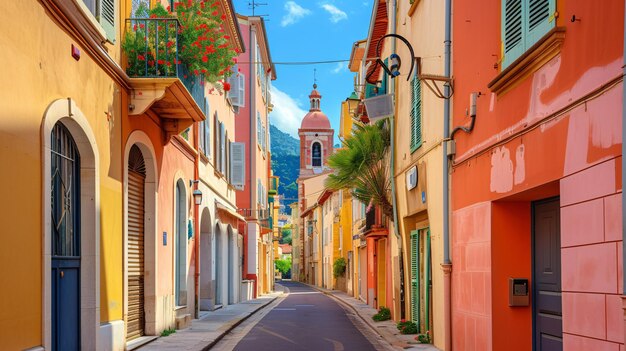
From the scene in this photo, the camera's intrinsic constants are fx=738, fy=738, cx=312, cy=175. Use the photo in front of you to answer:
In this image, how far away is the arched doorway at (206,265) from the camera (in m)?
23.0

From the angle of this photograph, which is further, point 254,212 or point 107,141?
point 254,212

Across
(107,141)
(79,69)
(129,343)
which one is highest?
(79,69)

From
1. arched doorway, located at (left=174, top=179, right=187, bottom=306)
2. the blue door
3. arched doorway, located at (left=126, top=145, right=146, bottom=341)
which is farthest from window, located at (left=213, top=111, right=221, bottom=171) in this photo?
the blue door

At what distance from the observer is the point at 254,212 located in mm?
37812

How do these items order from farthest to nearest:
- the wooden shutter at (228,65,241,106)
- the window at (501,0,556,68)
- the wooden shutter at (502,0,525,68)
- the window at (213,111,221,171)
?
the wooden shutter at (228,65,241,106)
the window at (213,111,221,171)
the wooden shutter at (502,0,525,68)
the window at (501,0,556,68)

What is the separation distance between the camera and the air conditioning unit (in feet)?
58.9

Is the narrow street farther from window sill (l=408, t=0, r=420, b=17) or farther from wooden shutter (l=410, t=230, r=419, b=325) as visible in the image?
window sill (l=408, t=0, r=420, b=17)

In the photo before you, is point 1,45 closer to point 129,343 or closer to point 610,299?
point 610,299

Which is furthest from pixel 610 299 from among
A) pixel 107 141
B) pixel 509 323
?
pixel 107 141

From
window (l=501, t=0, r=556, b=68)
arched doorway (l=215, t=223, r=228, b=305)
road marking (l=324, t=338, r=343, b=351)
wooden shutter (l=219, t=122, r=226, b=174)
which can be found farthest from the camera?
arched doorway (l=215, t=223, r=228, b=305)

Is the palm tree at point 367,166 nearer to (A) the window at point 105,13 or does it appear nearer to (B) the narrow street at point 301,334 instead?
(B) the narrow street at point 301,334

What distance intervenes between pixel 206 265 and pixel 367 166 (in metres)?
6.57

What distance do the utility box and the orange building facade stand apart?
0.01 meters

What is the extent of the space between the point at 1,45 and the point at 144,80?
5.10 metres
